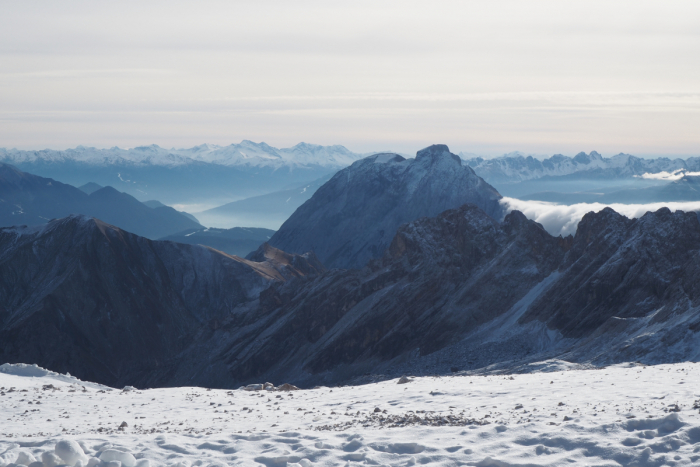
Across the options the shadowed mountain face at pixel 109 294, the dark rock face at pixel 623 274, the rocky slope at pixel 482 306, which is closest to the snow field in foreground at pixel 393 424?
the rocky slope at pixel 482 306

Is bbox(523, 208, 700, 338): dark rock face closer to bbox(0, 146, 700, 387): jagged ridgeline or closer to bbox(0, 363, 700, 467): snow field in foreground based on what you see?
bbox(0, 146, 700, 387): jagged ridgeline

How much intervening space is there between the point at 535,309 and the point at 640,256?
1245 centimetres

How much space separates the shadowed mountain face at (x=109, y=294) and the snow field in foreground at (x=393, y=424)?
274 ft

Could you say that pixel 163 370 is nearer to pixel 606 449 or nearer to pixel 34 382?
pixel 34 382

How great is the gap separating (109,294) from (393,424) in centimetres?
12976

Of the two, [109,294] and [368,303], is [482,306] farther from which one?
[109,294]

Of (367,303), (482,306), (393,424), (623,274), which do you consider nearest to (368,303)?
(367,303)

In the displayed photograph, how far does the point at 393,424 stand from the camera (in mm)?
21734

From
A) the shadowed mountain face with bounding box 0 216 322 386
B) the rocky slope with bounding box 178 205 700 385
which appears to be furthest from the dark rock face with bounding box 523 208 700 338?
the shadowed mountain face with bounding box 0 216 322 386

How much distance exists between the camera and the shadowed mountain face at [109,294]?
12400 cm

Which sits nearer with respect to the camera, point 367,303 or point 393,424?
point 393,424

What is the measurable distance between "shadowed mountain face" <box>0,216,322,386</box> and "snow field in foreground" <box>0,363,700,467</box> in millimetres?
83667

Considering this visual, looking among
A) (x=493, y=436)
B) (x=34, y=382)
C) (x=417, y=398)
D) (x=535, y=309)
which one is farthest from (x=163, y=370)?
(x=493, y=436)

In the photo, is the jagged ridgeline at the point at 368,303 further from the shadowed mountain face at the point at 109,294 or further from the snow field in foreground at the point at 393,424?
the snow field in foreground at the point at 393,424
